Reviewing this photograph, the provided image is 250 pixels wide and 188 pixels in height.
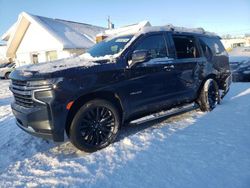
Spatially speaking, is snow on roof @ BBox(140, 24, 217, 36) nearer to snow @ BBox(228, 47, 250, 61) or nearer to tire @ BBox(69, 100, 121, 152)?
tire @ BBox(69, 100, 121, 152)

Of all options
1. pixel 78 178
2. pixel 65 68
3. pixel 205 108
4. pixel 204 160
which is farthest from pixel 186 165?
pixel 205 108

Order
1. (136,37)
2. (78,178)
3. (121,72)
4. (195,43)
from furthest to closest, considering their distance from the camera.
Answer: (195,43) < (136,37) < (121,72) < (78,178)

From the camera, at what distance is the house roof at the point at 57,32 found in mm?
A: 19609

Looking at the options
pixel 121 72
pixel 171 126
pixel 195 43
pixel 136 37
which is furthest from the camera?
pixel 195 43

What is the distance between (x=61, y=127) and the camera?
11.9ft

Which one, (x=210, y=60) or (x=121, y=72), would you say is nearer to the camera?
(x=121, y=72)

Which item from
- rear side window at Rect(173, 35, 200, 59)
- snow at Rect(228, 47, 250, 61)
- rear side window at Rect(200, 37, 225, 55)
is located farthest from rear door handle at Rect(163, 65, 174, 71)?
snow at Rect(228, 47, 250, 61)

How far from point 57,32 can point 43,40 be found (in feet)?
4.43

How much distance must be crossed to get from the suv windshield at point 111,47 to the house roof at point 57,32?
1409 centimetres

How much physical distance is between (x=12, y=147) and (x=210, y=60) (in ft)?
16.5

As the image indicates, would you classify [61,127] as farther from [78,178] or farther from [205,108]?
[205,108]

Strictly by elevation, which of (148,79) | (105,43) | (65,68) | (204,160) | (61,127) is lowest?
(204,160)

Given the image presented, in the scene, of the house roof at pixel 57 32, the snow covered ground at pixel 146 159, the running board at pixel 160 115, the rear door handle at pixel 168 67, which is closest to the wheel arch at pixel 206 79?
the running board at pixel 160 115

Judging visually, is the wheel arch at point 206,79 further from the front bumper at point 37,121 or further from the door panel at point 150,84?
the front bumper at point 37,121
